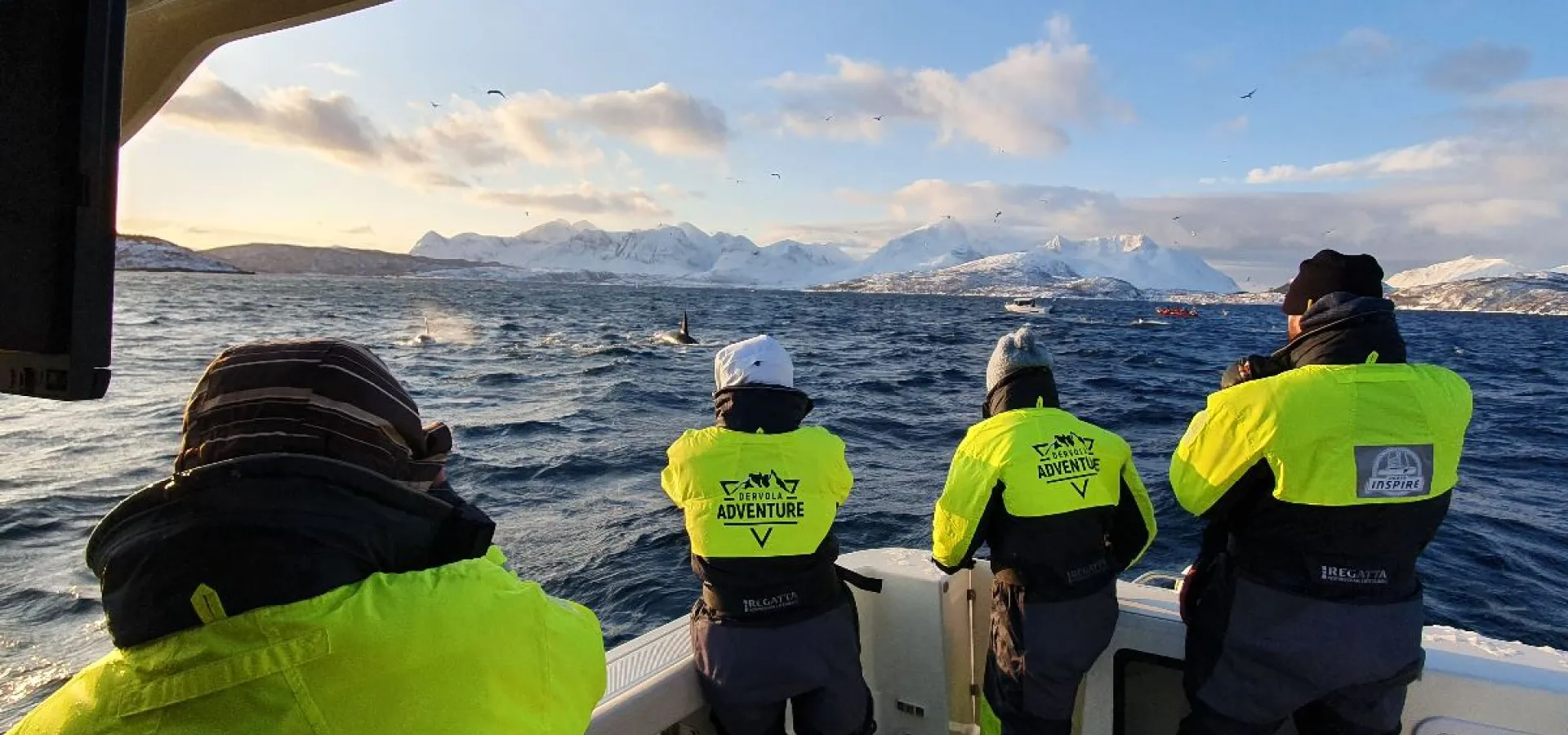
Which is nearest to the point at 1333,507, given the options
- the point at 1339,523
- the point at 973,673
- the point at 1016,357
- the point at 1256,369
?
the point at 1339,523

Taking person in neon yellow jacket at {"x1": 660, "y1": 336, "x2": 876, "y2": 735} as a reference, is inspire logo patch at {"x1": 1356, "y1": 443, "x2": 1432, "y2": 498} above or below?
above

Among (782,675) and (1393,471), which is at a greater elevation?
(1393,471)

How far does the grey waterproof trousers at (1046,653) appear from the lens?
11.4 feet

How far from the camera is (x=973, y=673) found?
4.20m

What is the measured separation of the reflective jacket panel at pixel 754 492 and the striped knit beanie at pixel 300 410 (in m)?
1.81

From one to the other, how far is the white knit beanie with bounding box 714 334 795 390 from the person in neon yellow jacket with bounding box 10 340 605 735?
204 cm

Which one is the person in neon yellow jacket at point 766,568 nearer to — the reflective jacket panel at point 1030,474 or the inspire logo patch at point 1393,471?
the reflective jacket panel at point 1030,474

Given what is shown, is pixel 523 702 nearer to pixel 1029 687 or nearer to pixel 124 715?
pixel 124 715

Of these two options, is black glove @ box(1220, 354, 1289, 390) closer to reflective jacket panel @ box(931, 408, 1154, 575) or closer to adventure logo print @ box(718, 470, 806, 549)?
reflective jacket panel @ box(931, 408, 1154, 575)

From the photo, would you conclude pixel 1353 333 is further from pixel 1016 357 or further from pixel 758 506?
pixel 758 506

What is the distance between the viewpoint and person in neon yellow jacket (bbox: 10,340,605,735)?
119 cm

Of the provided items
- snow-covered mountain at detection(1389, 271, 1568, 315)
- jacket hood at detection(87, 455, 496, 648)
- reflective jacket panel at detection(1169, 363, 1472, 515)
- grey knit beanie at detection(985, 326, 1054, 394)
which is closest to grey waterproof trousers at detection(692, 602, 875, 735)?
grey knit beanie at detection(985, 326, 1054, 394)

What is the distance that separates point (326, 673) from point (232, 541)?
0.79ft

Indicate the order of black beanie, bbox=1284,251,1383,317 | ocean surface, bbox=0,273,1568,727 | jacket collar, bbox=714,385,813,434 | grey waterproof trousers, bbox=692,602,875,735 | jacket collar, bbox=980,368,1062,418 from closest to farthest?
black beanie, bbox=1284,251,1383,317 → grey waterproof trousers, bbox=692,602,875,735 → jacket collar, bbox=714,385,813,434 → jacket collar, bbox=980,368,1062,418 → ocean surface, bbox=0,273,1568,727
